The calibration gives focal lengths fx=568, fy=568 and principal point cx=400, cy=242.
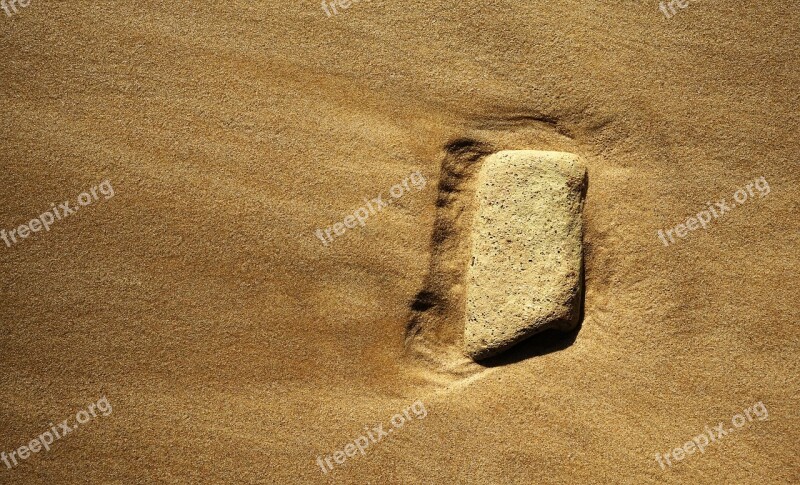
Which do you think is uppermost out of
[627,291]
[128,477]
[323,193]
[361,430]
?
[323,193]

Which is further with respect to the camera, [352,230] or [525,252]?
[352,230]

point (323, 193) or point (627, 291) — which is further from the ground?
point (323, 193)

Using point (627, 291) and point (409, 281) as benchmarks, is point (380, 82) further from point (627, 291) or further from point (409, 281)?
point (627, 291)

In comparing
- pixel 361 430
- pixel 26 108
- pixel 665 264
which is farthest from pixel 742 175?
pixel 26 108
